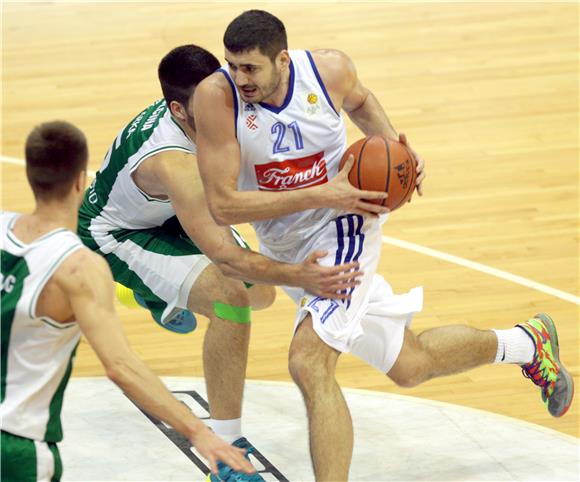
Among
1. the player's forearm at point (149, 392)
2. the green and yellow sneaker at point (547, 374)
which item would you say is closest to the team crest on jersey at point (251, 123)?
the player's forearm at point (149, 392)

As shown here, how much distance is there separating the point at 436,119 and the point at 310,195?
210 inches

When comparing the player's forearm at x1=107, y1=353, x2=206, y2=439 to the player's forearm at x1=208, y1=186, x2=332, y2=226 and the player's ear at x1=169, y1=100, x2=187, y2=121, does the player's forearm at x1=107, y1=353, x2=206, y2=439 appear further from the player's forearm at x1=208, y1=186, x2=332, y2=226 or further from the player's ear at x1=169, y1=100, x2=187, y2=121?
the player's ear at x1=169, y1=100, x2=187, y2=121

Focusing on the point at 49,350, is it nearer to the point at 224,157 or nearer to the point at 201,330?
the point at 224,157

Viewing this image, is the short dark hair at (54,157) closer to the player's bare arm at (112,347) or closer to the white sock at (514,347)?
the player's bare arm at (112,347)

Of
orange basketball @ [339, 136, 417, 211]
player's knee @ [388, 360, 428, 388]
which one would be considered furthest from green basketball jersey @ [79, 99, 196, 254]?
player's knee @ [388, 360, 428, 388]

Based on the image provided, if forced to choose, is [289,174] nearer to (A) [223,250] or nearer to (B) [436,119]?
(A) [223,250]

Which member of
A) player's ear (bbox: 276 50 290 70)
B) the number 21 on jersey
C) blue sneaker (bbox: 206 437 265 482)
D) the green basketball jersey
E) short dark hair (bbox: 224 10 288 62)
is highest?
short dark hair (bbox: 224 10 288 62)

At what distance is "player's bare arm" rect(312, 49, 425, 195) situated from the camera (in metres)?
5.45

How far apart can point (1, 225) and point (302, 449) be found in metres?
2.47

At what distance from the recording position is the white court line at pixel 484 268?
24.7 feet

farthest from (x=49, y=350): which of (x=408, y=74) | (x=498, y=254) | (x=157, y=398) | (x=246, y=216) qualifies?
(x=408, y=74)

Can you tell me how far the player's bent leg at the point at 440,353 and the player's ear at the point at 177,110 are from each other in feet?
4.57

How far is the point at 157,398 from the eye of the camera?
3908 mm

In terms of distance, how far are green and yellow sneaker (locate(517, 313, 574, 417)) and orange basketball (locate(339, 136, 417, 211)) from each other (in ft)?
3.79
